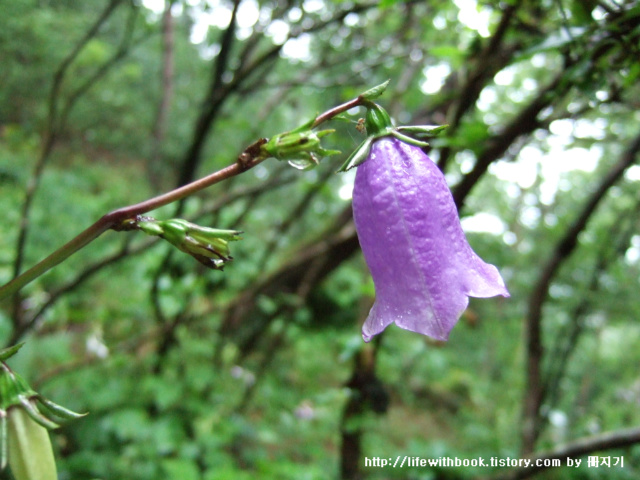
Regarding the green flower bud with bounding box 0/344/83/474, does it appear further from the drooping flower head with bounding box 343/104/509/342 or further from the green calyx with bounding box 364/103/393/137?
the green calyx with bounding box 364/103/393/137

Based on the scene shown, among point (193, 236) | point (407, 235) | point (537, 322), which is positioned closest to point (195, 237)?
point (193, 236)

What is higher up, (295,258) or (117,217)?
(295,258)

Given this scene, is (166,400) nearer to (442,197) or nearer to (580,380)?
(442,197)

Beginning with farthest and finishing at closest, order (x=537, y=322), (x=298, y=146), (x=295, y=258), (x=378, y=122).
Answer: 1. (x=295, y=258)
2. (x=537, y=322)
3. (x=378, y=122)
4. (x=298, y=146)

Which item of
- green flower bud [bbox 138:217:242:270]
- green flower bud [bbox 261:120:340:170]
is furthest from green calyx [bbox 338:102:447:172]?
green flower bud [bbox 138:217:242:270]

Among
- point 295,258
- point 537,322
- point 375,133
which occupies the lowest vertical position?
point 375,133

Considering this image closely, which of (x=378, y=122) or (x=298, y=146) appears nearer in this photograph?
(x=298, y=146)

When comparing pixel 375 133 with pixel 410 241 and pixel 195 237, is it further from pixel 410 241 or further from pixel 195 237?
pixel 195 237

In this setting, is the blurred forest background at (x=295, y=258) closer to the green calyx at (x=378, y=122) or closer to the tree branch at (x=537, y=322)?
the tree branch at (x=537, y=322)
